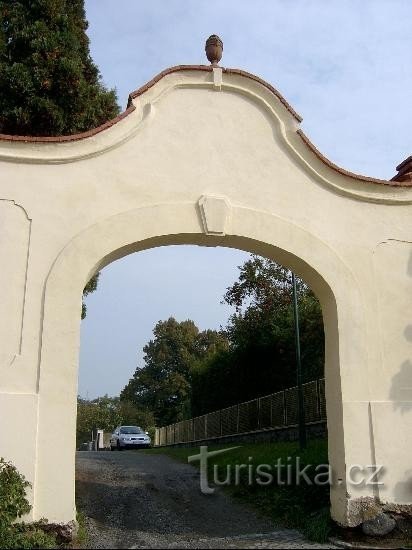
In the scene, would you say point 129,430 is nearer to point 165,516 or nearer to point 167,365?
point 165,516

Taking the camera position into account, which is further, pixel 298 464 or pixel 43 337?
pixel 298 464

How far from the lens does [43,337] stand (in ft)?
26.3

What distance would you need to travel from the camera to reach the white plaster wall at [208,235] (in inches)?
313

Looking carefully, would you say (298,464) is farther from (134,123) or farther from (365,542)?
(134,123)

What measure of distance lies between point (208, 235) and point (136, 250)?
3.54 feet

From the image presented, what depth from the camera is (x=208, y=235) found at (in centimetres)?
905

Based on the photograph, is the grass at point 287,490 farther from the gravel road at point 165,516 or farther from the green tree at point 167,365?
the green tree at point 167,365

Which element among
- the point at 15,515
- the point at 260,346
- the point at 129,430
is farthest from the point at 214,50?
the point at 129,430

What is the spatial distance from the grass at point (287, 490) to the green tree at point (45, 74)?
492 centimetres

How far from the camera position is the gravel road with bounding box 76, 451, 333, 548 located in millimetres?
8367

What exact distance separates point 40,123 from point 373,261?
7.53 meters

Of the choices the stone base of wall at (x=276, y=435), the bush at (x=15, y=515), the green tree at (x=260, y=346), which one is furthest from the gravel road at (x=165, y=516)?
the green tree at (x=260, y=346)

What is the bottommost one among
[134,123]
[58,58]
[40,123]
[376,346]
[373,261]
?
Answer: [376,346]

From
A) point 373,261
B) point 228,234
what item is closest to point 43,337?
point 228,234
